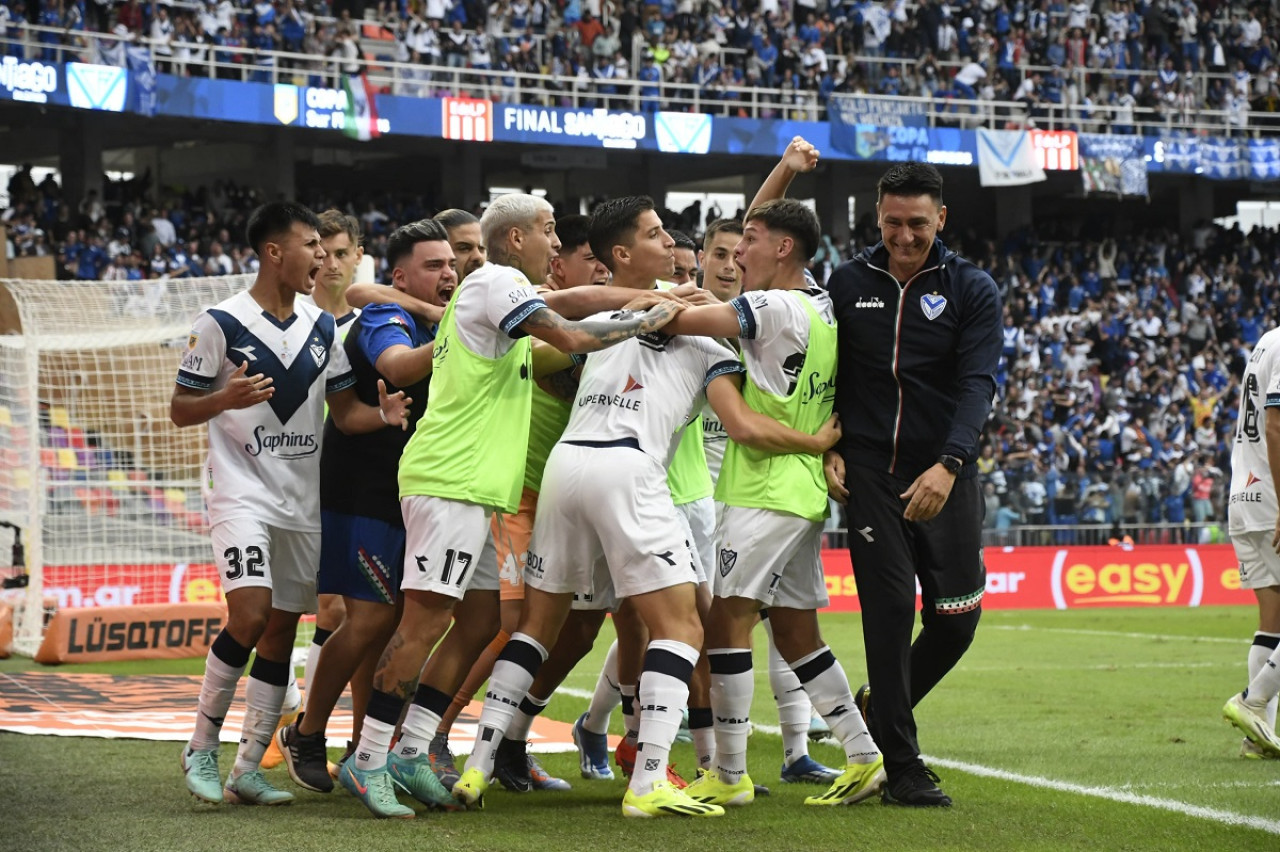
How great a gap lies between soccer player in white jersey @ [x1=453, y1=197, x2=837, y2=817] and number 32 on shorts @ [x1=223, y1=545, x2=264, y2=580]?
41.1 inches

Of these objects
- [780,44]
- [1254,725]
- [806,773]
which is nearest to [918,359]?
[806,773]

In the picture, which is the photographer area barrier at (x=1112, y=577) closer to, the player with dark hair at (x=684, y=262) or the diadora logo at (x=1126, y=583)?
the diadora logo at (x=1126, y=583)

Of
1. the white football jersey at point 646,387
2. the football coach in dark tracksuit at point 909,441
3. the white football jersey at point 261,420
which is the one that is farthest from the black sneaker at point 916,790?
the white football jersey at point 261,420

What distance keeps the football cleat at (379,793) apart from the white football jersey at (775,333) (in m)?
2.08

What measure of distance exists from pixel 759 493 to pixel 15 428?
1060cm

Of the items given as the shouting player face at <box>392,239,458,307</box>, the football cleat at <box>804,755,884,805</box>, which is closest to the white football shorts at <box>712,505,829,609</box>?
the football cleat at <box>804,755,884,805</box>

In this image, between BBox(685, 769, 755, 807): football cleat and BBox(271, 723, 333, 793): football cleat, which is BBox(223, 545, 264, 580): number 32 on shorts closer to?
BBox(271, 723, 333, 793): football cleat

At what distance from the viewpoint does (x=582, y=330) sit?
19.0ft

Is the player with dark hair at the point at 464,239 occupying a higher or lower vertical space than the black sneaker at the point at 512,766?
higher

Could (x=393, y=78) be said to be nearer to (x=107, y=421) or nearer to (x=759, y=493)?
(x=107, y=421)

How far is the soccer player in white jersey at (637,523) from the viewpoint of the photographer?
5.71 meters

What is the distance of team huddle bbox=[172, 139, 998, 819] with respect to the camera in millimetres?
5836

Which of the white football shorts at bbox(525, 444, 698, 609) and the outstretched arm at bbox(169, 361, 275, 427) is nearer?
the white football shorts at bbox(525, 444, 698, 609)

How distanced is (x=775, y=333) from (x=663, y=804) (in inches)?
71.8
